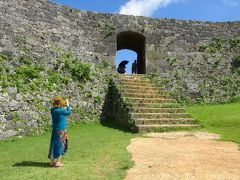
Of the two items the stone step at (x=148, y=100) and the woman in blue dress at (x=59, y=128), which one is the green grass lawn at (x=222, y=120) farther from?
the woman in blue dress at (x=59, y=128)

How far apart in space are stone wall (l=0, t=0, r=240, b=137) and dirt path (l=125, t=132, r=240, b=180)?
3854 millimetres

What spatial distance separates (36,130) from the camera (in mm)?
10328

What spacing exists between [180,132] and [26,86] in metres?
4.75

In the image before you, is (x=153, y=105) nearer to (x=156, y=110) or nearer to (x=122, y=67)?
(x=156, y=110)

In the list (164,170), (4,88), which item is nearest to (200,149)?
(164,170)

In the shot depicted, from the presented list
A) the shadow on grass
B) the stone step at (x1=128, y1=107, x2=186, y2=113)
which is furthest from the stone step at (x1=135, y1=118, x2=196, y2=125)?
the shadow on grass

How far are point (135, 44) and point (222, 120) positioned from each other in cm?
773

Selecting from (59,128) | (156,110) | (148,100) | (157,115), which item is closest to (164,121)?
(157,115)

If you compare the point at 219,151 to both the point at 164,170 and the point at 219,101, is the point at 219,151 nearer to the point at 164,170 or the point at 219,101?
the point at 164,170

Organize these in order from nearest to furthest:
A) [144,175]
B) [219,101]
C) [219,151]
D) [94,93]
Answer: [144,175] < [219,151] < [94,93] < [219,101]

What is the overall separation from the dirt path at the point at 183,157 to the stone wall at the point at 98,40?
3.85 meters

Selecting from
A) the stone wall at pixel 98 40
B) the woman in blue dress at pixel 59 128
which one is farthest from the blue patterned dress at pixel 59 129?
the stone wall at pixel 98 40

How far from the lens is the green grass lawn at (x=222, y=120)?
393 inches

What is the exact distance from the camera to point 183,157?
23.5 ft
